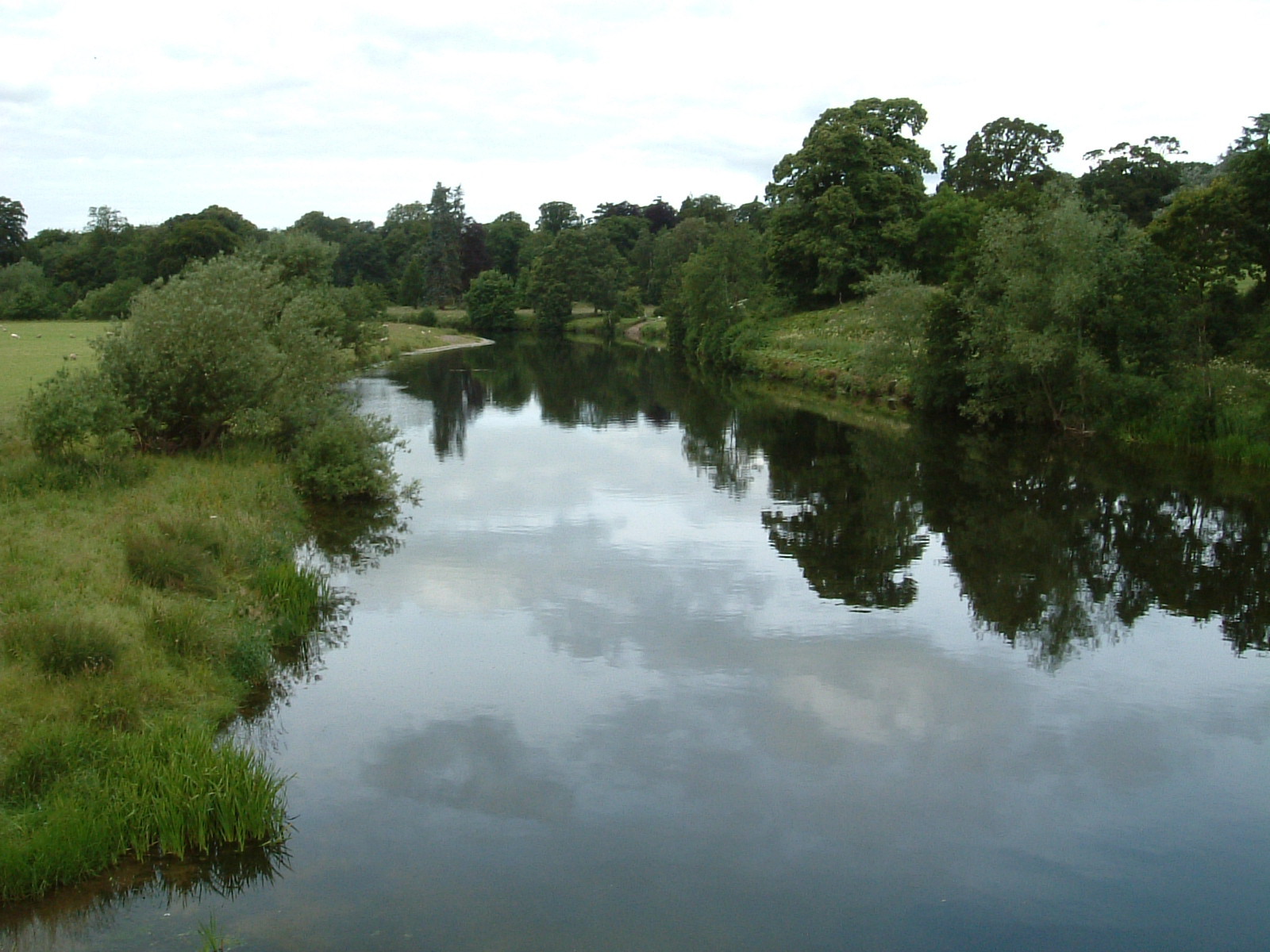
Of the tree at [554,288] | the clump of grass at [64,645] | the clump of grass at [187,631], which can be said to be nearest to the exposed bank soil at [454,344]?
the tree at [554,288]

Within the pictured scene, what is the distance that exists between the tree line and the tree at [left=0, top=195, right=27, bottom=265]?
180mm

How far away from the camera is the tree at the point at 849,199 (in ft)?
202

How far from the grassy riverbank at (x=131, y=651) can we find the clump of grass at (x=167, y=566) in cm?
3

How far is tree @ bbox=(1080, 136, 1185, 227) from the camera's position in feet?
203

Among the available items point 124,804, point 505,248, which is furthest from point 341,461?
point 505,248

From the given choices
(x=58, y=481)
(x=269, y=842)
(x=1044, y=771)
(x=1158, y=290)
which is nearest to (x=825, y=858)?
(x=1044, y=771)

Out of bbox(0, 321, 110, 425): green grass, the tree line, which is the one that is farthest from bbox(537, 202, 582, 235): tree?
bbox(0, 321, 110, 425): green grass

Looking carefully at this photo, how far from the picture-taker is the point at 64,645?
10.5 meters

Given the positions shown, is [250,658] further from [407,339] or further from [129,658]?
[407,339]

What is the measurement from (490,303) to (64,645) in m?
87.2

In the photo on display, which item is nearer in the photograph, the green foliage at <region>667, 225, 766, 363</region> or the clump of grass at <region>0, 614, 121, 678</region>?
the clump of grass at <region>0, 614, 121, 678</region>

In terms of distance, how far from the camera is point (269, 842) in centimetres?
911

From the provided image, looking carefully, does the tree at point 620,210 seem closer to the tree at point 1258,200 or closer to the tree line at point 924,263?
the tree line at point 924,263

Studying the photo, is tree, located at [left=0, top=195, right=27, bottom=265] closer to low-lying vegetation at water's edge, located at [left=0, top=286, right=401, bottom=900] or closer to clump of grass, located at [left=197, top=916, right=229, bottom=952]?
low-lying vegetation at water's edge, located at [left=0, top=286, right=401, bottom=900]
